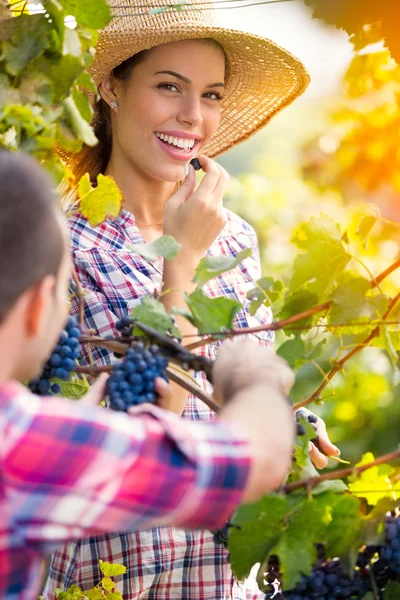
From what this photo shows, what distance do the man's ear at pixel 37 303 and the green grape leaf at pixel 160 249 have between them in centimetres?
33

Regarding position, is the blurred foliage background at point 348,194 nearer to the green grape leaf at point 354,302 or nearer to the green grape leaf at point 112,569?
the green grape leaf at point 354,302

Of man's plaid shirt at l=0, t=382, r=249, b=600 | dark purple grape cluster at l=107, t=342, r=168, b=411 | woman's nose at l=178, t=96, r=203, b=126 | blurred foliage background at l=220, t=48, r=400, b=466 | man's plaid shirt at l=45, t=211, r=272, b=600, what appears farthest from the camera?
blurred foliage background at l=220, t=48, r=400, b=466

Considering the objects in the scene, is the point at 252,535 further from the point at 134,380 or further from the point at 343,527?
the point at 134,380

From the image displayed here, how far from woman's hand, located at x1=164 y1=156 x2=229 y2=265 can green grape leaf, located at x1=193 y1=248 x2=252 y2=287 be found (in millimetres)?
409

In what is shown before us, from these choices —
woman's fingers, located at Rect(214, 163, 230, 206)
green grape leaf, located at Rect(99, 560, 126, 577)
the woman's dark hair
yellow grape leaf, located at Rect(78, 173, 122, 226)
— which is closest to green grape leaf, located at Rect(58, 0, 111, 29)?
yellow grape leaf, located at Rect(78, 173, 122, 226)

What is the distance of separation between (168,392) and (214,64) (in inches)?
46.1

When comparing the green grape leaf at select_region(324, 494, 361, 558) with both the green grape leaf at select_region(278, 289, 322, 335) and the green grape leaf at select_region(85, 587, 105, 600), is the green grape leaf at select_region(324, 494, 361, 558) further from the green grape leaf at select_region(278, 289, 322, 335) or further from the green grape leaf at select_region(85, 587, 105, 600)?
the green grape leaf at select_region(85, 587, 105, 600)

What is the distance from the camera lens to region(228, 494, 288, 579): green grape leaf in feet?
3.33

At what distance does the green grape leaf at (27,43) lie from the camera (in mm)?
1135

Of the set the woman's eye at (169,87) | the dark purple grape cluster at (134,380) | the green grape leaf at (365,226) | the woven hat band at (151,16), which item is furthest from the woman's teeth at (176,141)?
the dark purple grape cluster at (134,380)

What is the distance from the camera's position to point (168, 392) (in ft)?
3.25

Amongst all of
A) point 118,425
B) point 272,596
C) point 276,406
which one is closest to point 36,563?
point 118,425

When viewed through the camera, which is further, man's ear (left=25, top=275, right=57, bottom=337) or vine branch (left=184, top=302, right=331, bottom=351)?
vine branch (left=184, top=302, right=331, bottom=351)

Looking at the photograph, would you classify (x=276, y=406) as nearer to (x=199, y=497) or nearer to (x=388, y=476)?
(x=199, y=497)
